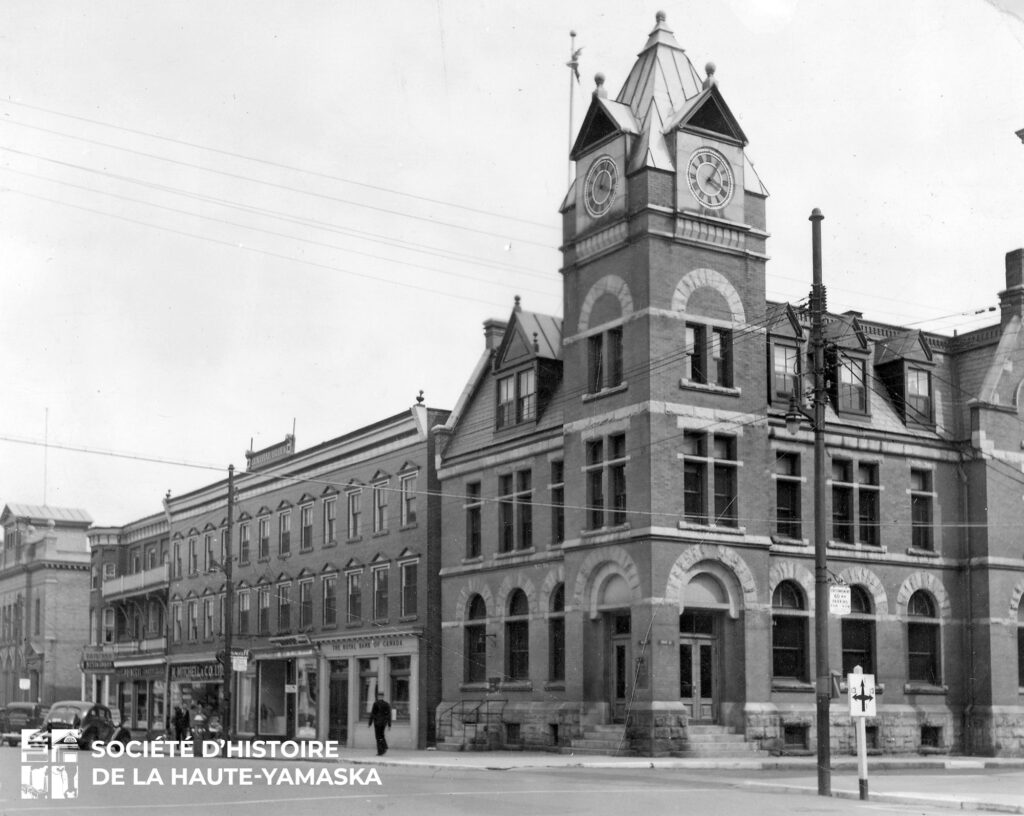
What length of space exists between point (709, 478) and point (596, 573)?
13.2 feet

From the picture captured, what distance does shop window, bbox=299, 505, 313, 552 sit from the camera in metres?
54.6

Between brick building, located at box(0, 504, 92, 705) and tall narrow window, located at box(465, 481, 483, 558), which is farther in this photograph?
brick building, located at box(0, 504, 92, 705)

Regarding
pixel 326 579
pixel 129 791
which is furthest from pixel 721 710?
pixel 326 579

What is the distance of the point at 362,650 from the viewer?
48250 mm

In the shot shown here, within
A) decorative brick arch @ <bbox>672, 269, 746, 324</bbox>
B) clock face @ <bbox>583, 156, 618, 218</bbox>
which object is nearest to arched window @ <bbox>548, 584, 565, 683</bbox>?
decorative brick arch @ <bbox>672, 269, 746, 324</bbox>

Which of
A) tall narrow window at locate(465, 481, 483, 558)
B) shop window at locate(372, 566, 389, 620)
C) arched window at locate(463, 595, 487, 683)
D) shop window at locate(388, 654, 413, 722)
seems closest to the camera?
arched window at locate(463, 595, 487, 683)

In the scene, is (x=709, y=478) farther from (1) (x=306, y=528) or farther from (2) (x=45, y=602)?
(2) (x=45, y=602)

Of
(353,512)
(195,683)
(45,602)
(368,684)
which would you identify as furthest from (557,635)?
(45,602)

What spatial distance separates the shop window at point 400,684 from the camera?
4578 cm

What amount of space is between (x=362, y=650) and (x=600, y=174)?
64.3 feet

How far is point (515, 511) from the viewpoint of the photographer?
4216 cm

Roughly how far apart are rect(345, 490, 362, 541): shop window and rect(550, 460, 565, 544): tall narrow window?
12370mm

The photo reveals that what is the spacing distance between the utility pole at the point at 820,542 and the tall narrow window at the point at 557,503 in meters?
15.4

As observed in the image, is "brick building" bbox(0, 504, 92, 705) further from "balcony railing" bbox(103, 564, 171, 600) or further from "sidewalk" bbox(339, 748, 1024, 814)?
"sidewalk" bbox(339, 748, 1024, 814)
